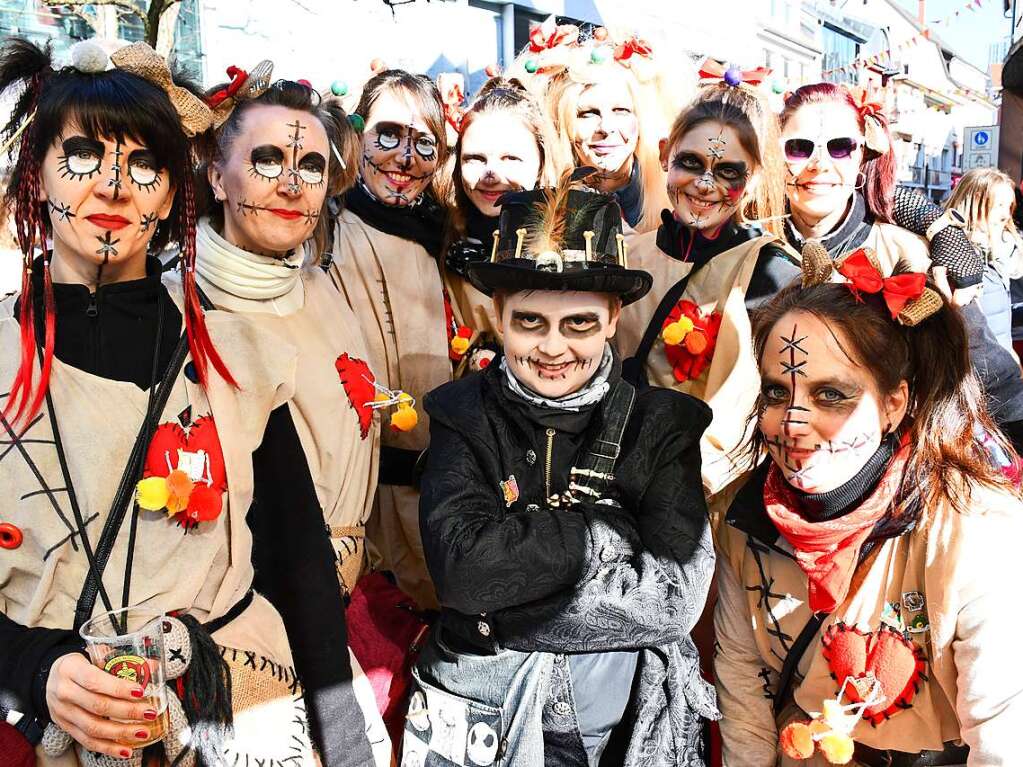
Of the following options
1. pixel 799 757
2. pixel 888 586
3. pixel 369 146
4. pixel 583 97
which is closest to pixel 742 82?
pixel 583 97

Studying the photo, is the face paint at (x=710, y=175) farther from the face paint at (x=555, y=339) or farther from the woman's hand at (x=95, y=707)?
the woman's hand at (x=95, y=707)

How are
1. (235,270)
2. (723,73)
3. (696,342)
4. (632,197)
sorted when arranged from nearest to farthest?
(235,270)
(696,342)
(723,73)
(632,197)

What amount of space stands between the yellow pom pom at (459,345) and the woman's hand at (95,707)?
1842mm

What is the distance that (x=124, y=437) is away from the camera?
1.87 m

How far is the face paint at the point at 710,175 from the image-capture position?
3.16m

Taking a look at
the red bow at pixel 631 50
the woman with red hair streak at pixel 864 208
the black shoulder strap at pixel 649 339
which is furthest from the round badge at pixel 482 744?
the red bow at pixel 631 50

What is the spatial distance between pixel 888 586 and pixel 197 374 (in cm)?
163

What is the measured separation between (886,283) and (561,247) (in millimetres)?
782

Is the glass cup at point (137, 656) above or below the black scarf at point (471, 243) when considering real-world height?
below

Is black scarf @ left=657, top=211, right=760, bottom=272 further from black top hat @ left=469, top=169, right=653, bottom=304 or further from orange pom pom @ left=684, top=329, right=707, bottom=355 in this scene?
black top hat @ left=469, top=169, right=653, bottom=304

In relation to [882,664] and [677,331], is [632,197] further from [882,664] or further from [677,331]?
[882,664]

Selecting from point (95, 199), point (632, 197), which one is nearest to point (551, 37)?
point (632, 197)

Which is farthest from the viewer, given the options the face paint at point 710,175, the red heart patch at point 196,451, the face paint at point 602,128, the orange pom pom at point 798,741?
the face paint at point 602,128

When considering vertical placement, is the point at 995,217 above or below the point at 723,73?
below
